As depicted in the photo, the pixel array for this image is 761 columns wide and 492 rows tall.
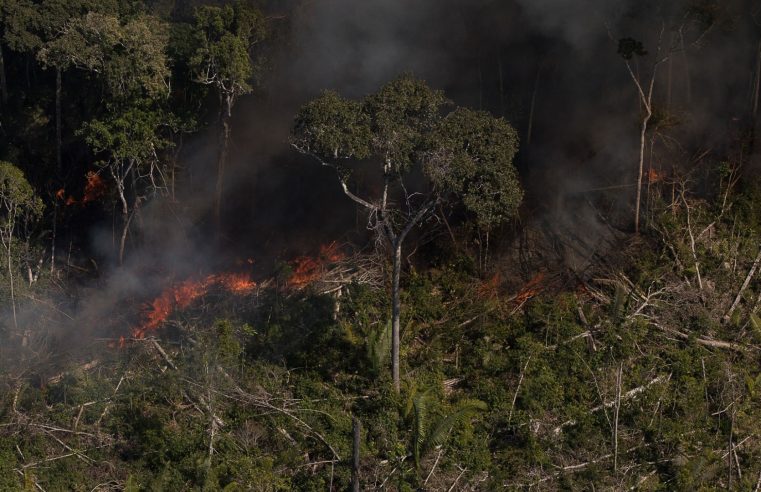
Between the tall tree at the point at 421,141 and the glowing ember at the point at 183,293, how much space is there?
209 inches

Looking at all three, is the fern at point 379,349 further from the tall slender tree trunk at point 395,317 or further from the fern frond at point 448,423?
the fern frond at point 448,423

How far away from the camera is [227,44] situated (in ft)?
65.2

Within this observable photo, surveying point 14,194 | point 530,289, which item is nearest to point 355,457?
point 530,289

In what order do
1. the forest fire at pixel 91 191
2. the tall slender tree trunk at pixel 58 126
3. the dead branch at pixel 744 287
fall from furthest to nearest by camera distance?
1. the forest fire at pixel 91 191
2. the tall slender tree trunk at pixel 58 126
3. the dead branch at pixel 744 287

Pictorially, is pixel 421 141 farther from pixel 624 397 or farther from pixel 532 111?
pixel 532 111

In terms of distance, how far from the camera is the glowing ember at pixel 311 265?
64.1ft

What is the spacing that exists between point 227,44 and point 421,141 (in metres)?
6.74

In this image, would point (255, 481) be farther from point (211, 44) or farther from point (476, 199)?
point (211, 44)

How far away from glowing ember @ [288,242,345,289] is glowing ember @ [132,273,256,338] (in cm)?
101

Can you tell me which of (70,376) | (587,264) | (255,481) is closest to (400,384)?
(255,481)

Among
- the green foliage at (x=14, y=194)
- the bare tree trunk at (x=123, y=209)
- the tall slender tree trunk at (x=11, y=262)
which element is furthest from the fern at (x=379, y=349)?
the green foliage at (x=14, y=194)

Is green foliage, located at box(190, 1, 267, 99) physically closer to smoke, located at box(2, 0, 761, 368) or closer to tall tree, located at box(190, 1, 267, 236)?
tall tree, located at box(190, 1, 267, 236)

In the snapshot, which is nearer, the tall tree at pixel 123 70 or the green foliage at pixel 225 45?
the green foliage at pixel 225 45

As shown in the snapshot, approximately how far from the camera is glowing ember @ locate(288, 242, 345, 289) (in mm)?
19547
